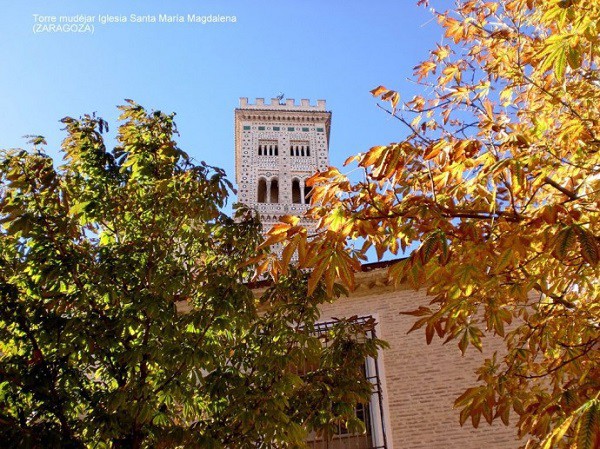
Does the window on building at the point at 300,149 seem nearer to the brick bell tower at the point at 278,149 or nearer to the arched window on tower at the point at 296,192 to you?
the brick bell tower at the point at 278,149

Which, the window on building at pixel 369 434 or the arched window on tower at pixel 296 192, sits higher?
the arched window on tower at pixel 296 192

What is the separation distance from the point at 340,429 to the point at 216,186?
14.8 ft

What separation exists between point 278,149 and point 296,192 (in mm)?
3616

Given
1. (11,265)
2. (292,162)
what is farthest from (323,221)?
(292,162)

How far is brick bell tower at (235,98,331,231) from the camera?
43500 millimetres

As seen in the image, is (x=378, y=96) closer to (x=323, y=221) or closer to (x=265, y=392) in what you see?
(x=323, y=221)

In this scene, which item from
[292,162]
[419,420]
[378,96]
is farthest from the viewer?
[292,162]

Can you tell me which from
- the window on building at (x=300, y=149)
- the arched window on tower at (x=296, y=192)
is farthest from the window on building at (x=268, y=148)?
the arched window on tower at (x=296, y=192)

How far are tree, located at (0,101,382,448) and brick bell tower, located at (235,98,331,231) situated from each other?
120ft

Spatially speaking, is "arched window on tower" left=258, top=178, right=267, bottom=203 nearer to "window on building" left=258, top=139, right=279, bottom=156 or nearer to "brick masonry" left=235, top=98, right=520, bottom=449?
"window on building" left=258, top=139, right=279, bottom=156

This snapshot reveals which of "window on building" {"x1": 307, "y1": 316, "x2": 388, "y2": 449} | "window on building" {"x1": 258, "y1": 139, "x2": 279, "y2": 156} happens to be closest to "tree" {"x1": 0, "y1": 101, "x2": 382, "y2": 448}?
"window on building" {"x1": 307, "y1": 316, "x2": 388, "y2": 449}

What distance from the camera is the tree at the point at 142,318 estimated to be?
4.60 meters

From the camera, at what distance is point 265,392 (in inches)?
188

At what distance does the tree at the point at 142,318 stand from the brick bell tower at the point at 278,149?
3653cm
